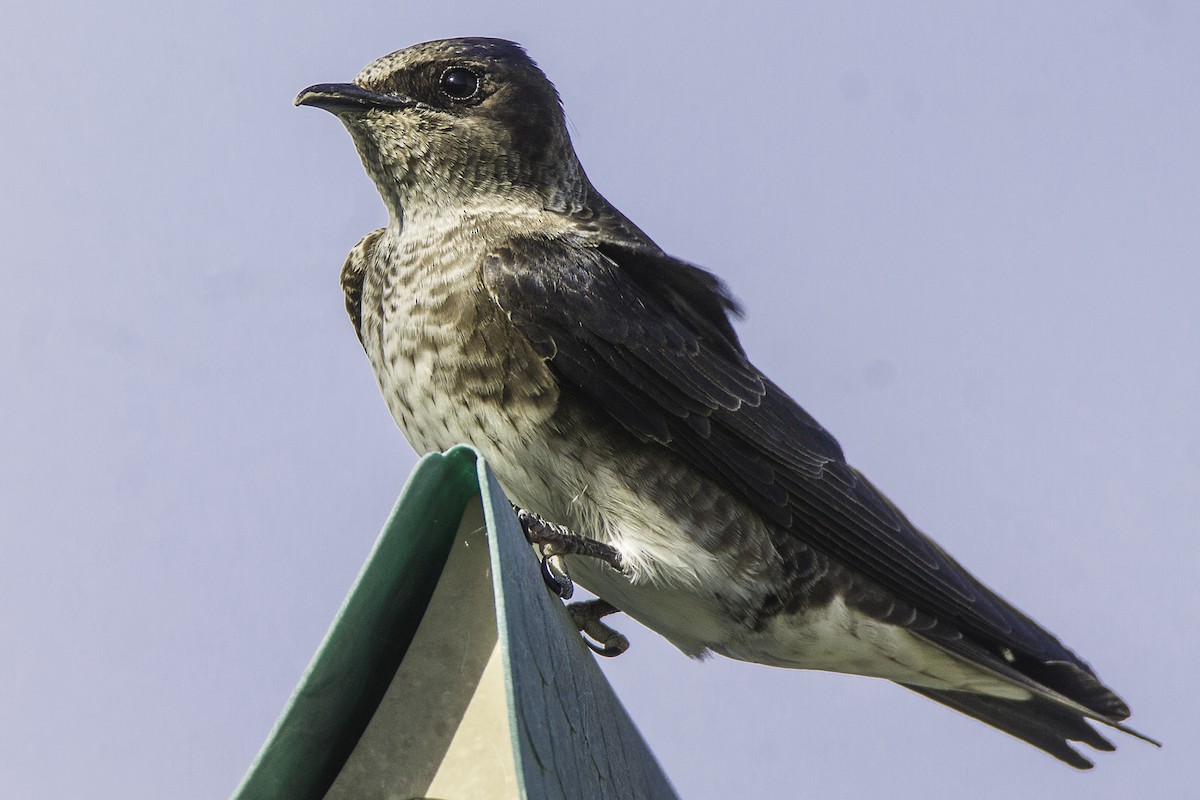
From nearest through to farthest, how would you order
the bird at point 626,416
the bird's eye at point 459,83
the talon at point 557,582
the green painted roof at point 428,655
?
the green painted roof at point 428,655 → the talon at point 557,582 → the bird at point 626,416 → the bird's eye at point 459,83

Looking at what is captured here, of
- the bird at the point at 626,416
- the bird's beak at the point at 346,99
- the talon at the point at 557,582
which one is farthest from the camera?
the bird's beak at the point at 346,99

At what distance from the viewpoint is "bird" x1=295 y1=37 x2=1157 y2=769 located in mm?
4309

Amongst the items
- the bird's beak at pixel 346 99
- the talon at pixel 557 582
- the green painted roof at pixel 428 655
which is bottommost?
the green painted roof at pixel 428 655

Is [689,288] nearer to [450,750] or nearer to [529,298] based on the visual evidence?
[529,298]

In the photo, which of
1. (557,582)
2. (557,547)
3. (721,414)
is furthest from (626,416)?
(557,582)

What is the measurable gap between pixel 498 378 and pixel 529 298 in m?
0.26

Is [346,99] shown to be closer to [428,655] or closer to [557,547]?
[557,547]

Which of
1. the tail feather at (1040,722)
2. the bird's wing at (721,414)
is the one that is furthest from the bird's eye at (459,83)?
the tail feather at (1040,722)

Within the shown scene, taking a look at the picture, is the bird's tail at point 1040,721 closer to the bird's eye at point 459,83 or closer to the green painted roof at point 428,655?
the green painted roof at point 428,655

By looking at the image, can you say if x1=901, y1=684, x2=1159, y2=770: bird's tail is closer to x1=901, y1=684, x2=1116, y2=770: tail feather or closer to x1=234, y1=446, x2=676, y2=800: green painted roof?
x1=901, y1=684, x2=1116, y2=770: tail feather

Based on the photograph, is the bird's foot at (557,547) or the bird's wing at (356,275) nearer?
the bird's foot at (557,547)

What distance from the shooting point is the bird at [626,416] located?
4.31 m

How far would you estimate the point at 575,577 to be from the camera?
4.52m

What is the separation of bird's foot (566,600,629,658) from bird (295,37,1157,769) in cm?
3
